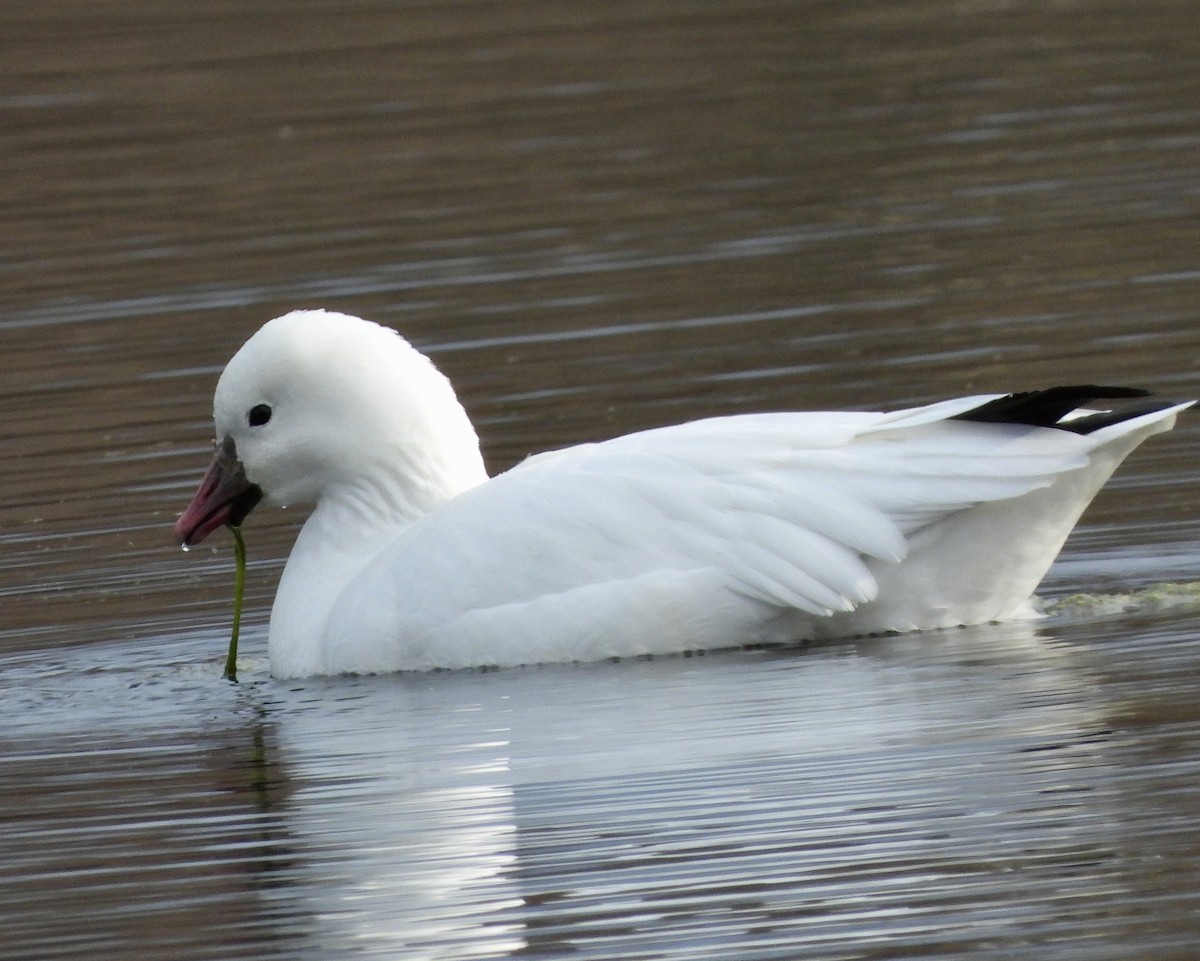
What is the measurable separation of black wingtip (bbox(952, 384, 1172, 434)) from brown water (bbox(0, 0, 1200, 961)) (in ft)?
2.06

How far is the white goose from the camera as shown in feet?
25.1

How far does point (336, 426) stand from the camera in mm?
8562

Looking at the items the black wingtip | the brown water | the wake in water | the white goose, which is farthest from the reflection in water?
the black wingtip

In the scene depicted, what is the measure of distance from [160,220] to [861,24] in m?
7.36

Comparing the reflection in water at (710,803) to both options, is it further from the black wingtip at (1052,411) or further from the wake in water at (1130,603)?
the black wingtip at (1052,411)

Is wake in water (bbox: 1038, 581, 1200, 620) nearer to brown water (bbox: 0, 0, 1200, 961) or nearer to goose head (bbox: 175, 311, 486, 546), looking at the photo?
brown water (bbox: 0, 0, 1200, 961)

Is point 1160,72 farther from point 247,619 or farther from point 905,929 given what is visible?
point 905,929

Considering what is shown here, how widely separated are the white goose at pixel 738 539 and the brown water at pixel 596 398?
0.14 m

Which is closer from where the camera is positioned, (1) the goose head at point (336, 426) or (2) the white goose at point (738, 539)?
(2) the white goose at point (738, 539)

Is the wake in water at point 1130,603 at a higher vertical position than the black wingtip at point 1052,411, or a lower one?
lower

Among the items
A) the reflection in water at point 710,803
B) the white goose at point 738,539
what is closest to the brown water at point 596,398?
the reflection in water at point 710,803

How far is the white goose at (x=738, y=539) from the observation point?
25.1 ft

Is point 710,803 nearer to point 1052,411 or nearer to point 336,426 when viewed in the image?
point 1052,411

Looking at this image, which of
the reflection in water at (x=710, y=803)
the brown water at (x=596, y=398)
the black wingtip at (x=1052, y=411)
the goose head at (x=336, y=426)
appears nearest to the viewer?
the reflection in water at (x=710, y=803)
